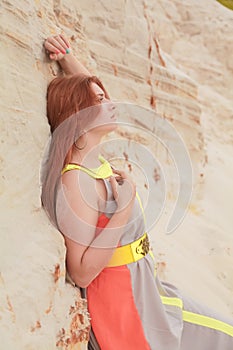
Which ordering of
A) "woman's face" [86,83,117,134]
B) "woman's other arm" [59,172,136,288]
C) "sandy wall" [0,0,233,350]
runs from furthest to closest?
"woman's face" [86,83,117,134] → "woman's other arm" [59,172,136,288] → "sandy wall" [0,0,233,350]

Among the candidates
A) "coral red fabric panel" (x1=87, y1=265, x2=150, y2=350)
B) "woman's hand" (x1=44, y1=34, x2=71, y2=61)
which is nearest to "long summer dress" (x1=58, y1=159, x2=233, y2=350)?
"coral red fabric panel" (x1=87, y1=265, x2=150, y2=350)

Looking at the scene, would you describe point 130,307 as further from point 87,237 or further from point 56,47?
point 56,47

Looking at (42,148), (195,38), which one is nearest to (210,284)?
(42,148)

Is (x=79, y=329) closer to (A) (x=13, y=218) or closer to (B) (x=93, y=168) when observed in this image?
(A) (x=13, y=218)

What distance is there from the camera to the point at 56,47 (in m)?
1.61

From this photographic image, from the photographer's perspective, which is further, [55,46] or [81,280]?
[55,46]

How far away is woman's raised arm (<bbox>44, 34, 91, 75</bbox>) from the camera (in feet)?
5.26

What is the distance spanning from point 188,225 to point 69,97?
223cm

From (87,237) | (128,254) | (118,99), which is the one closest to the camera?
(87,237)

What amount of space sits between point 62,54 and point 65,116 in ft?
0.87

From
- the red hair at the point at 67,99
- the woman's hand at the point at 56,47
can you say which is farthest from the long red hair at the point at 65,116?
the woman's hand at the point at 56,47

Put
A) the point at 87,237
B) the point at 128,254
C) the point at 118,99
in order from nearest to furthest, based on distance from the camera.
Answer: the point at 87,237, the point at 128,254, the point at 118,99

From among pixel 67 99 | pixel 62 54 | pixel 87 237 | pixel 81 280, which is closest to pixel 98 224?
pixel 87 237

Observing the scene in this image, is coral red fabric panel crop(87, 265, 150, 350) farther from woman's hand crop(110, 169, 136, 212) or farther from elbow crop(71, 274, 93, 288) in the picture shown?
woman's hand crop(110, 169, 136, 212)
